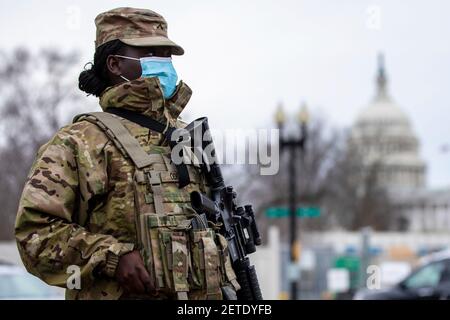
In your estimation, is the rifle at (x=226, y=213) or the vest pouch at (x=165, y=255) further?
the rifle at (x=226, y=213)

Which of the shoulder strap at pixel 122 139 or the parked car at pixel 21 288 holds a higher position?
the shoulder strap at pixel 122 139

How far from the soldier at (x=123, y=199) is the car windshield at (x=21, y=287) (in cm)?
858

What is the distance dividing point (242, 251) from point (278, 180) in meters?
55.8

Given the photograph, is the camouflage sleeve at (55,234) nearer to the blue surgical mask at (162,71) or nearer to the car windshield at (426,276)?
the blue surgical mask at (162,71)

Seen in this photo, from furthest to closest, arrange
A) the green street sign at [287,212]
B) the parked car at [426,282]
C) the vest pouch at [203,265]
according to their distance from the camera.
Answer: the green street sign at [287,212], the parked car at [426,282], the vest pouch at [203,265]

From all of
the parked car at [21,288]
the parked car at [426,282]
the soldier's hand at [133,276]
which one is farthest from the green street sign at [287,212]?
the soldier's hand at [133,276]

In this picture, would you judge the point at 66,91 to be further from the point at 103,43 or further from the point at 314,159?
the point at 314,159

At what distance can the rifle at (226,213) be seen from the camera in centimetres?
445

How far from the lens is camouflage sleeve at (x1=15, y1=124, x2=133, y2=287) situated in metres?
4.03

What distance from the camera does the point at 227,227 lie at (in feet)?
14.7

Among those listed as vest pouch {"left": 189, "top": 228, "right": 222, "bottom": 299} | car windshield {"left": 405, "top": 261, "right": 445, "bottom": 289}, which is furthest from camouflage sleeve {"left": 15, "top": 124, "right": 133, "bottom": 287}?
car windshield {"left": 405, "top": 261, "right": 445, "bottom": 289}

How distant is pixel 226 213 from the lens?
4.52 m

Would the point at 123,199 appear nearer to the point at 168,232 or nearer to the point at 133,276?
the point at 168,232

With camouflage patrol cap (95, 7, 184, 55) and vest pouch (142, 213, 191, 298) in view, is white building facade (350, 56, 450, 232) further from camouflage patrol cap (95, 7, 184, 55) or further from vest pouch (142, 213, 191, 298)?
vest pouch (142, 213, 191, 298)
